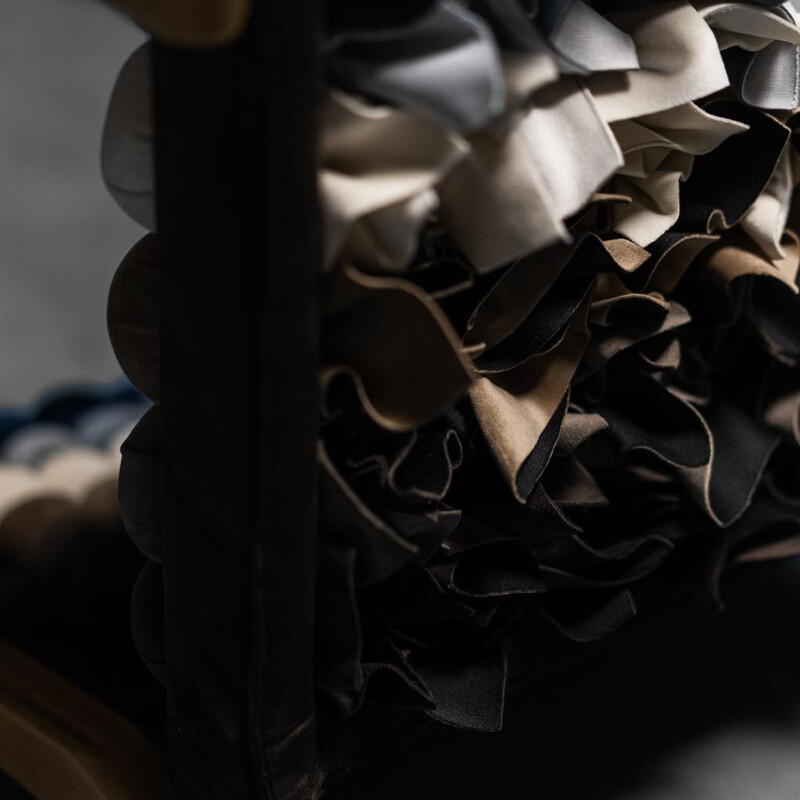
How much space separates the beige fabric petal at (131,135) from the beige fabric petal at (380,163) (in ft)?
0.29

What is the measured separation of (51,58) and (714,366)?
117 centimetres

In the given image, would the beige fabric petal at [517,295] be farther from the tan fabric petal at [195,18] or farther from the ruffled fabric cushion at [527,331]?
the tan fabric petal at [195,18]

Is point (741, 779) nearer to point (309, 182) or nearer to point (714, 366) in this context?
point (714, 366)

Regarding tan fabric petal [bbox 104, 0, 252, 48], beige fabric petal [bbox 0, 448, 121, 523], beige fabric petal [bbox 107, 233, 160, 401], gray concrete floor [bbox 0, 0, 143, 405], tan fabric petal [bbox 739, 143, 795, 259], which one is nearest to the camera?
tan fabric petal [bbox 104, 0, 252, 48]

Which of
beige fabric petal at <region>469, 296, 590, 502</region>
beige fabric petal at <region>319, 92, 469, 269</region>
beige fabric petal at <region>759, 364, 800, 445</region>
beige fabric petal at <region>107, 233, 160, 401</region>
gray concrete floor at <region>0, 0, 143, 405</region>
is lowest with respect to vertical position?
gray concrete floor at <region>0, 0, 143, 405</region>

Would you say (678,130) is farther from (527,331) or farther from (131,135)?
(131,135)

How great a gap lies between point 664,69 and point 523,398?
182 mm

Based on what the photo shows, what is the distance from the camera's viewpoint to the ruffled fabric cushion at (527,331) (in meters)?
0.43

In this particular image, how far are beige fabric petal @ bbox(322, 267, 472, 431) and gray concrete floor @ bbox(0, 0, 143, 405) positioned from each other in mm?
1103

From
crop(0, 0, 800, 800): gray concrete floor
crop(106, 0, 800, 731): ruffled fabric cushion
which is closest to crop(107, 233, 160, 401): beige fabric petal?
crop(106, 0, 800, 731): ruffled fabric cushion

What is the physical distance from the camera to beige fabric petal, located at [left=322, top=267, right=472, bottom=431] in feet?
1.47

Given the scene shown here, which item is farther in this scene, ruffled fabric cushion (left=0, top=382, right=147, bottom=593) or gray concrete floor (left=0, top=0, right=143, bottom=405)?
gray concrete floor (left=0, top=0, right=143, bottom=405)

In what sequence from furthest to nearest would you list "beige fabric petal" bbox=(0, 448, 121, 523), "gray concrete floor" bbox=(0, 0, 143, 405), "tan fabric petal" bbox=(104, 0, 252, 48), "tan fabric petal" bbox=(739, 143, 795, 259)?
"gray concrete floor" bbox=(0, 0, 143, 405), "beige fabric petal" bbox=(0, 448, 121, 523), "tan fabric petal" bbox=(739, 143, 795, 259), "tan fabric petal" bbox=(104, 0, 252, 48)

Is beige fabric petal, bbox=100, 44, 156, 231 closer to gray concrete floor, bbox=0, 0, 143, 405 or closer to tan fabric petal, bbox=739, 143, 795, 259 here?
tan fabric petal, bbox=739, 143, 795, 259
